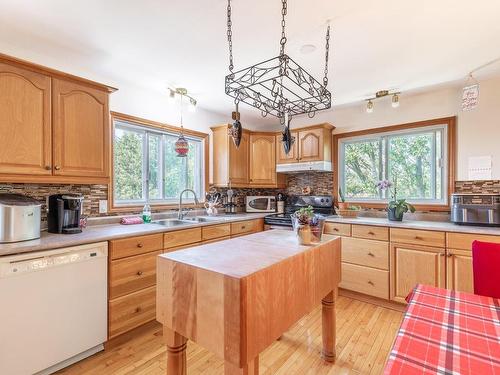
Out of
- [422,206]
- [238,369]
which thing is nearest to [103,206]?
[238,369]

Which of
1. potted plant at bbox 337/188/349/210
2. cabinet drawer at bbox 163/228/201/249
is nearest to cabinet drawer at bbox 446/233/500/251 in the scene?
potted plant at bbox 337/188/349/210

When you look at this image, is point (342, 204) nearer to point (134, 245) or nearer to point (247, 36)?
point (247, 36)

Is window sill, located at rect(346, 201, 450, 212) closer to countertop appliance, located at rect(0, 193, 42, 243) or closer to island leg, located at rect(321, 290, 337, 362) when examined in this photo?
island leg, located at rect(321, 290, 337, 362)

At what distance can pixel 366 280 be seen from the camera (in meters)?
2.84

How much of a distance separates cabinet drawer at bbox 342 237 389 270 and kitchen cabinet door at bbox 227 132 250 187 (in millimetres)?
1661

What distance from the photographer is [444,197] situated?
2939 mm

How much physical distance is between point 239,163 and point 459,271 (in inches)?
110

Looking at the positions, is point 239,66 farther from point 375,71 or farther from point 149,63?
point 375,71

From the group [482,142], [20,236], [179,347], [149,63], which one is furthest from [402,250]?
[20,236]

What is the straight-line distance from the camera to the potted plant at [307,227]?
5.21ft

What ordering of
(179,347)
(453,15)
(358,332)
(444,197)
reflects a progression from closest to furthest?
(179,347) → (453,15) → (358,332) → (444,197)

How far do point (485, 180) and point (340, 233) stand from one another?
1.58 meters

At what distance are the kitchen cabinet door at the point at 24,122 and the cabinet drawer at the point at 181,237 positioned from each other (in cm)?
106

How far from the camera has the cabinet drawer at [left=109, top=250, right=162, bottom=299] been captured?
6.57 feet
